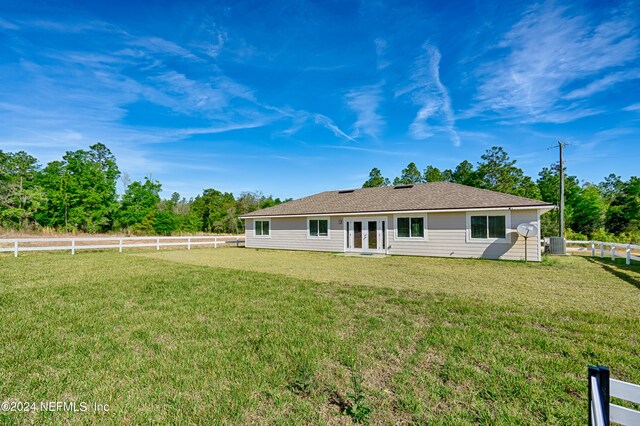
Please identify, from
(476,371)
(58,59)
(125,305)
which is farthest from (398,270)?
(58,59)

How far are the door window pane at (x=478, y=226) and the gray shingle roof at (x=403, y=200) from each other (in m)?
0.75

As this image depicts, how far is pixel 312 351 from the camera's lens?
11.8 ft

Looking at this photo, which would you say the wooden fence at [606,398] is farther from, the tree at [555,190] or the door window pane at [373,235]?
the tree at [555,190]

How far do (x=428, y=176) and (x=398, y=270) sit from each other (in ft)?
106

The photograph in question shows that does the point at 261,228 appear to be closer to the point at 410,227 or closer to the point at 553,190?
the point at 410,227

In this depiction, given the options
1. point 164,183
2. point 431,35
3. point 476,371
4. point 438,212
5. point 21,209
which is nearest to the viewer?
point 476,371

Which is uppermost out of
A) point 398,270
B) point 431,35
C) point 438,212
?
point 431,35

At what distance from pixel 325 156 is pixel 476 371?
28096 mm

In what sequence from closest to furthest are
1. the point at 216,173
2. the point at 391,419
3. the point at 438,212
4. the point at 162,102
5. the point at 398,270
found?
1. the point at 391,419
2. the point at 398,270
3. the point at 438,212
4. the point at 162,102
5. the point at 216,173

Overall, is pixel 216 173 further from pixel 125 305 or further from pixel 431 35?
pixel 125 305

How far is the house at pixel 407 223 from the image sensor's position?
13.4 meters

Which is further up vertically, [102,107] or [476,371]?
[102,107]

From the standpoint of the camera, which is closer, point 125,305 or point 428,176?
point 125,305

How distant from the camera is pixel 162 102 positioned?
17.3 m
